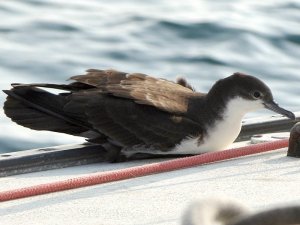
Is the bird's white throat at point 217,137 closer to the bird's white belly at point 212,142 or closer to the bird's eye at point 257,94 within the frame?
the bird's white belly at point 212,142

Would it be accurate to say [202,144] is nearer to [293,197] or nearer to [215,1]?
[293,197]

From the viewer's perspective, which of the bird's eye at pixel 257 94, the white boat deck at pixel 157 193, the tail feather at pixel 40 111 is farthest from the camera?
the bird's eye at pixel 257 94

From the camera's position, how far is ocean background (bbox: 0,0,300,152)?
11.9 m

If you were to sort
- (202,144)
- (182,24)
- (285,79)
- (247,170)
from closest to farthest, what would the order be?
(247,170)
(202,144)
(285,79)
(182,24)

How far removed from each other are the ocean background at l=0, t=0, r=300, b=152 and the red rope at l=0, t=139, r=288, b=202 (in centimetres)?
593

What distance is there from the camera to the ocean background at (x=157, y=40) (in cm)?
1193

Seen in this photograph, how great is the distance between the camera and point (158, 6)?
14500mm

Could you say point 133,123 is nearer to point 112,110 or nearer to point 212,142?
point 112,110

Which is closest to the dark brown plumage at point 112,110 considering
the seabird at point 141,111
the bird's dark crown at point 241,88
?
the seabird at point 141,111

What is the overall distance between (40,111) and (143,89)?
53 cm

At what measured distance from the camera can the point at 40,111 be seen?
5953mm

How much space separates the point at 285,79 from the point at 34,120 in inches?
255

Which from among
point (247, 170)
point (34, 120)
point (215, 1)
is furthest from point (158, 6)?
point (247, 170)

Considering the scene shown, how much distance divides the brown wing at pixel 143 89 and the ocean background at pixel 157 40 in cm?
482
